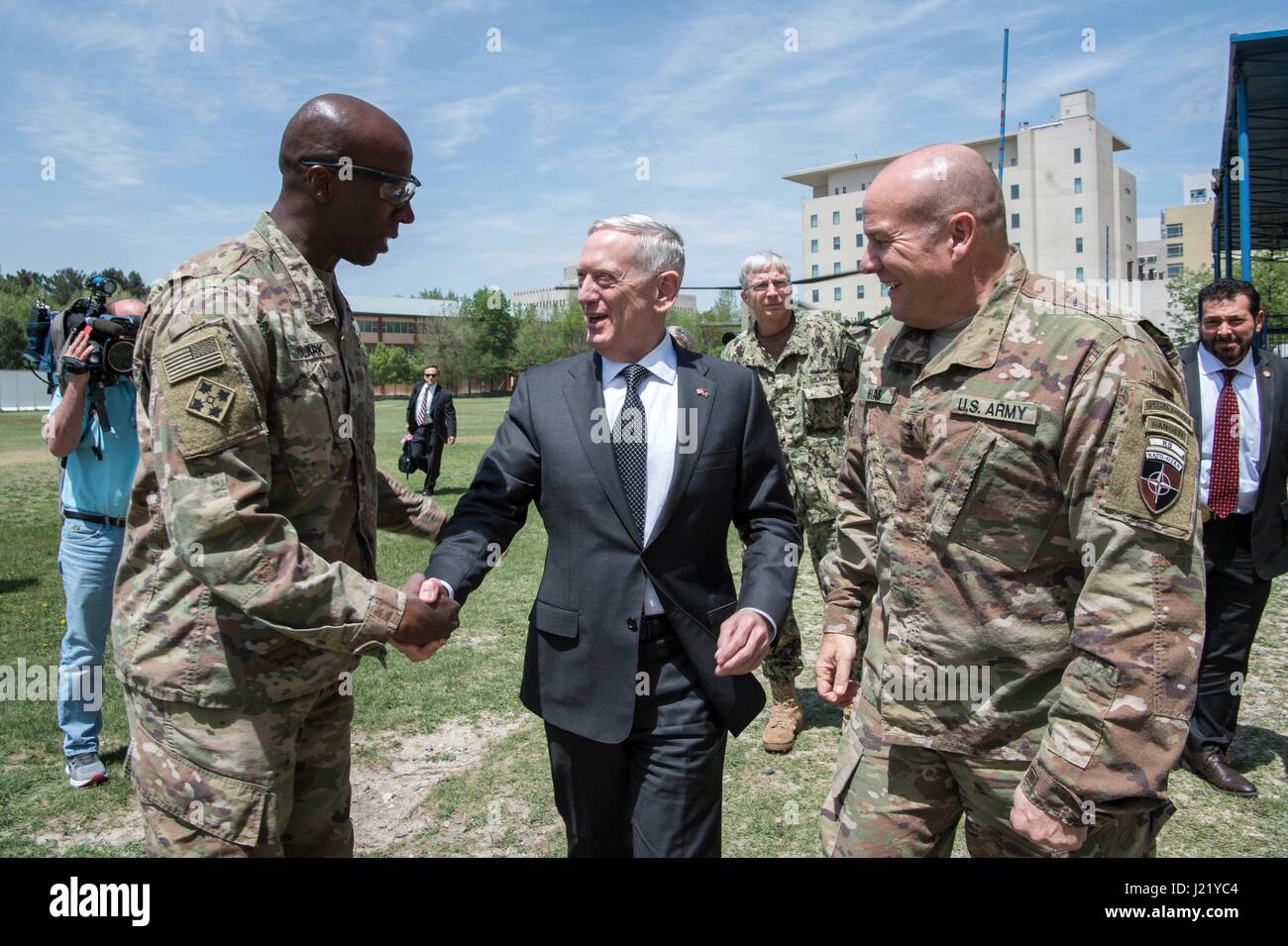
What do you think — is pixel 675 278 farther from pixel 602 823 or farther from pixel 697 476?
pixel 602 823

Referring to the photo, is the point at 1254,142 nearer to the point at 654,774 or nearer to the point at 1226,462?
the point at 1226,462

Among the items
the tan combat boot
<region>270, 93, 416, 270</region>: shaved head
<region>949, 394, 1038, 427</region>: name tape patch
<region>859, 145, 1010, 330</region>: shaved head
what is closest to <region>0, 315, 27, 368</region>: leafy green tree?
the tan combat boot

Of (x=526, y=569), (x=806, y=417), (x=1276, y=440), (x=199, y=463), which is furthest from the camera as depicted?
(x=526, y=569)

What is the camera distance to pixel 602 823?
2844mm

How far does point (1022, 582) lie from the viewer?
91.4 inches

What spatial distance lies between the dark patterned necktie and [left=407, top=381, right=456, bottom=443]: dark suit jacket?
1318cm

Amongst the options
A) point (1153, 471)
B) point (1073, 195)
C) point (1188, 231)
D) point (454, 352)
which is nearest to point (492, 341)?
point (454, 352)

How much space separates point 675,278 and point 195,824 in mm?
2120

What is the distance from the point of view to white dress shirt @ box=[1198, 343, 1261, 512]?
204 inches

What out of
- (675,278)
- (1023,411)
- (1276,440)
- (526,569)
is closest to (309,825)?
(675,278)

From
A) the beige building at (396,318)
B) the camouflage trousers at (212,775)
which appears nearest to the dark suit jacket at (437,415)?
the camouflage trousers at (212,775)

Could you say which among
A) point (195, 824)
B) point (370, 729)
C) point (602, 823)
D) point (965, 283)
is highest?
point (965, 283)

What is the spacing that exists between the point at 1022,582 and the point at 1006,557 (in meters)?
0.08

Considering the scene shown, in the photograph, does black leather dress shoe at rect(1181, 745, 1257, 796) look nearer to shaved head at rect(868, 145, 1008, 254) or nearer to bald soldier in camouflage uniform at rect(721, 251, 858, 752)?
bald soldier in camouflage uniform at rect(721, 251, 858, 752)
